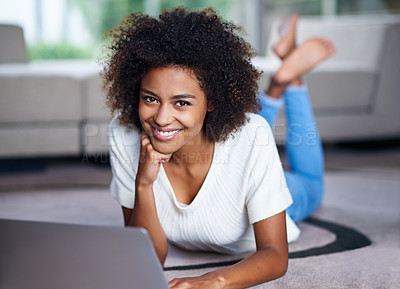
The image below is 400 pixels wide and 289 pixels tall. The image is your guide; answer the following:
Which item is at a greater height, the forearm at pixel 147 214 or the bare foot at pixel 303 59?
the bare foot at pixel 303 59

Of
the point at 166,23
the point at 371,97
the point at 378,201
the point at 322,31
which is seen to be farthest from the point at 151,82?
the point at 322,31

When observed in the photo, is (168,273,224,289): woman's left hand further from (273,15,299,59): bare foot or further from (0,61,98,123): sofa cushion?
(0,61,98,123): sofa cushion

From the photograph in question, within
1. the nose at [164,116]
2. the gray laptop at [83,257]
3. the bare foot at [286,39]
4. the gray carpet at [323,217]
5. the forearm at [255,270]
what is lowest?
the gray carpet at [323,217]

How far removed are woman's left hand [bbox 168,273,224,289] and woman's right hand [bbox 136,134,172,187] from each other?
28 cm

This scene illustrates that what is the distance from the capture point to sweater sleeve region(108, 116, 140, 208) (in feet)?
4.40

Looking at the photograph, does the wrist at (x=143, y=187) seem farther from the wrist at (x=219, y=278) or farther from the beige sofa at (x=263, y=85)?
the beige sofa at (x=263, y=85)

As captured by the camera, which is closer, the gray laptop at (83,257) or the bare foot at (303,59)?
the gray laptop at (83,257)

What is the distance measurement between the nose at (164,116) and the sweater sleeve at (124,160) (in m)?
0.24

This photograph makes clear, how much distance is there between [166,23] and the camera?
117 centimetres

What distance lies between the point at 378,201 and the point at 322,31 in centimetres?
161

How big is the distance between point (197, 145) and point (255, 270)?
14.0 inches

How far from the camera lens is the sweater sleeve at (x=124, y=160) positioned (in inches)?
52.8

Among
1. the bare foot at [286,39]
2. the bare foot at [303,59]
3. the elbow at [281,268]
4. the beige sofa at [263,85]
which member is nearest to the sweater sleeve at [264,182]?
the elbow at [281,268]

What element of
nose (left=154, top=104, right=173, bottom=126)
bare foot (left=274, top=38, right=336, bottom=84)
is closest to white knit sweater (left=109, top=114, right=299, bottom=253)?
nose (left=154, top=104, right=173, bottom=126)
